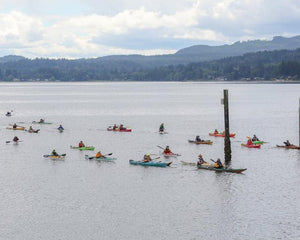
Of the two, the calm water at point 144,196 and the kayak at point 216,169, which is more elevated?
the kayak at point 216,169

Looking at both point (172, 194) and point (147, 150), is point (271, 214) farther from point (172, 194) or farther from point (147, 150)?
point (147, 150)

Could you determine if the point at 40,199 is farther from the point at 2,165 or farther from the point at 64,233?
the point at 2,165

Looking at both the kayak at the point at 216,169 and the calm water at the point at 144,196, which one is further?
the kayak at the point at 216,169

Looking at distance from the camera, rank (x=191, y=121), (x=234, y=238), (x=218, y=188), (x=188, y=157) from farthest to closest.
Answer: (x=191, y=121) → (x=188, y=157) → (x=218, y=188) → (x=234, y=238)

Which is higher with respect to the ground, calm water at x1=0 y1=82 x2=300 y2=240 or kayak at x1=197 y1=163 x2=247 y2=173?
kayak at x1=197 y1=163 x2=247 y2=173

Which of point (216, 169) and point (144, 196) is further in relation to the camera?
point (216, 169)

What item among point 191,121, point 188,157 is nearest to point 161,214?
point 188,157

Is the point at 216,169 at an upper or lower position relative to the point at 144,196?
upper

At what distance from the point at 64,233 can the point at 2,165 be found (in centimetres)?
2698

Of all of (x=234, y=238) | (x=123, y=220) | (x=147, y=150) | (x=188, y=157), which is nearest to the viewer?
(x=234, y=238)

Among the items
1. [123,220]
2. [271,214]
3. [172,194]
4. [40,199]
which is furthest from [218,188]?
[40,199]

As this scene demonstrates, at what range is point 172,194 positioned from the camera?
147 feet

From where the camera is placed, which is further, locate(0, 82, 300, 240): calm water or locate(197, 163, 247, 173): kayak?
locate(197, 163, 247, 173): kayak

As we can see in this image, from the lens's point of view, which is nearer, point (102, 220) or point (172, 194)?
point (102, 220)
